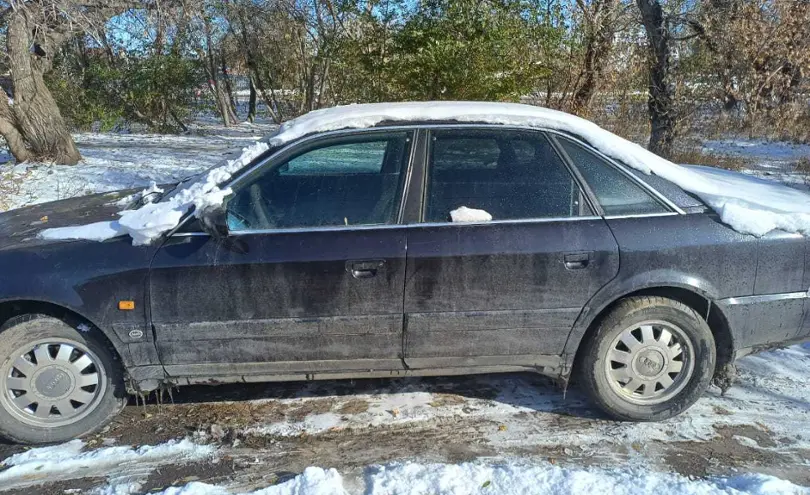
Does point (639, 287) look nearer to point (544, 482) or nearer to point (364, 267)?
point (544, 482)

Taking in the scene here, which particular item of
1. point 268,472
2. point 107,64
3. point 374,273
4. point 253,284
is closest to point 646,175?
point 374,273

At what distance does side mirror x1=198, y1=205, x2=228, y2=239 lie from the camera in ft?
10.4

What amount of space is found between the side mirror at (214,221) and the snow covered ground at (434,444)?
44.4 inches

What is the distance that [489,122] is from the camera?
3479mm

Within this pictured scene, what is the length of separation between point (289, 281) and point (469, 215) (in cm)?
104

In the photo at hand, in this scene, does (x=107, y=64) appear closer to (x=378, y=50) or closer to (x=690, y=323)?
(x=378, y=50)

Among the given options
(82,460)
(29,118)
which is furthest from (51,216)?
(29,118)

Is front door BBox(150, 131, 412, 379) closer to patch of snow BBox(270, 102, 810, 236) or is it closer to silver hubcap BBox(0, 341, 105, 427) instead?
patch of snow BBox(270, 102, 810, 236)

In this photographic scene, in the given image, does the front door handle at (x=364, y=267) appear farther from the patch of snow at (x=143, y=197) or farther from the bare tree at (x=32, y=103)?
Result: the bare tree at (x=32, y=103)

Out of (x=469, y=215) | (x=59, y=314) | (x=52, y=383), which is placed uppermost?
(x=469, y=215)

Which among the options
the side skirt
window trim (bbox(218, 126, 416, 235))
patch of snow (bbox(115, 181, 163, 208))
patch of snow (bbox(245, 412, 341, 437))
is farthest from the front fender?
patch of snow (bbox(115, 181, 163, 208))

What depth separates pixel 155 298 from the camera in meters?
3.23

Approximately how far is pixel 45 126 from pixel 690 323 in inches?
434

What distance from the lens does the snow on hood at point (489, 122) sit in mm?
3330
